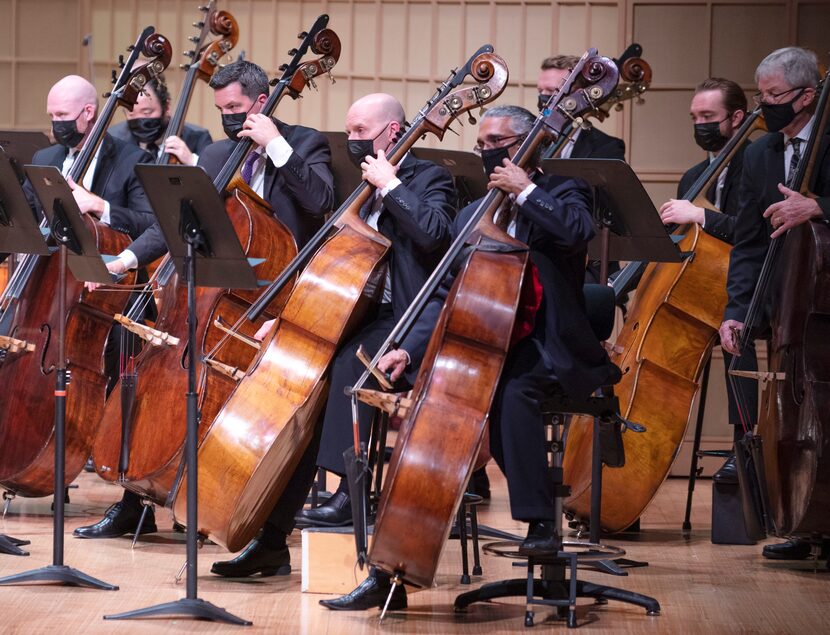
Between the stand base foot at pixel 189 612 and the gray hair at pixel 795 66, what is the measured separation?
2.35 meters

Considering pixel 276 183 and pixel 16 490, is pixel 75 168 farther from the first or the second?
pixel 16 490

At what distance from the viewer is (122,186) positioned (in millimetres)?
5000

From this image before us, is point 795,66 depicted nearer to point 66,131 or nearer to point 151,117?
point 66,131

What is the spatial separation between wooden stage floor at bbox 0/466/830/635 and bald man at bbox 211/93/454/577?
5.8 inches

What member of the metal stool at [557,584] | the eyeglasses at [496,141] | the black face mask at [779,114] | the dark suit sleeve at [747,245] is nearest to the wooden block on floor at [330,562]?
the metal stool at [557,584]

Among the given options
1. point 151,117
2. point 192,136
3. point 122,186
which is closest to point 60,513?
point 122,186

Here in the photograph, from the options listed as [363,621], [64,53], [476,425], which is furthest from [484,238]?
[64,53]

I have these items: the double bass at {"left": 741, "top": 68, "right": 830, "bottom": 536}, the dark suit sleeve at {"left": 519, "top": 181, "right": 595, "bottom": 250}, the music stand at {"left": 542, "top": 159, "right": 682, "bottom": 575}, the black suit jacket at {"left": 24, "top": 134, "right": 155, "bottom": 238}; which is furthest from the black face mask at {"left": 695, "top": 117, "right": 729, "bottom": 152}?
the black suit jacket at {"left": 24, "top": 134, "right": 155, "bottom": 238}

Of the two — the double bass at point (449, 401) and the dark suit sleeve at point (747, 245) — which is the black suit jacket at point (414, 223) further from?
the dark suit sleeve at point (747, 245)

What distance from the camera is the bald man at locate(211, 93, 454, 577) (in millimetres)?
3771

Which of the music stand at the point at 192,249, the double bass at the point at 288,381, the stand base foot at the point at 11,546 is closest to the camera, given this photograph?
the music stand at the point at 192,249

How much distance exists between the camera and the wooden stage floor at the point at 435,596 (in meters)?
3.32

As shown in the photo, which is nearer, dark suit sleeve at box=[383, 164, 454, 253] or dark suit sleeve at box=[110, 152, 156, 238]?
dark suit sleeve at box=[383, 164, 454, 253]

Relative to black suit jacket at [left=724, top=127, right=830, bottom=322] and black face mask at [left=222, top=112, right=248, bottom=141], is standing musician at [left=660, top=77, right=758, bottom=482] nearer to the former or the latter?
black suit jacket at [left=724, top=127, right=830, bottom=322]
